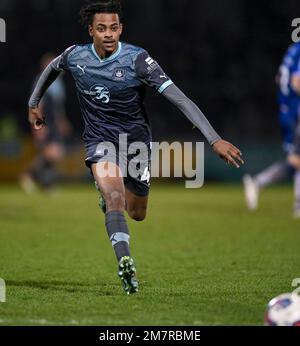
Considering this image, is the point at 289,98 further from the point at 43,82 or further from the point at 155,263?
the point at 43,82

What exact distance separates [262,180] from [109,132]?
765 cm

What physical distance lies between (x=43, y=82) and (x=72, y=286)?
181 centimetres

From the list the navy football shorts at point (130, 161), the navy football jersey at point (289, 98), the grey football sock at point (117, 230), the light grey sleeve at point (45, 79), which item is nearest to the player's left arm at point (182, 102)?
the navy football shorts at point (130, 161)

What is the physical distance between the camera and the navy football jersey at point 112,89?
7.75 metres

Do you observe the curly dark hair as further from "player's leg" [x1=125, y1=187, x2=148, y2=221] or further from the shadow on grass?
the shadow on grass

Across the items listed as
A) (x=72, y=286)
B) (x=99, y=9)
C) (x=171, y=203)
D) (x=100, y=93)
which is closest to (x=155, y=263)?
(x=72, y=286)

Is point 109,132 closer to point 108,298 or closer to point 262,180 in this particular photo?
point 108,298

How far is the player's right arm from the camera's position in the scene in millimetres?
8047

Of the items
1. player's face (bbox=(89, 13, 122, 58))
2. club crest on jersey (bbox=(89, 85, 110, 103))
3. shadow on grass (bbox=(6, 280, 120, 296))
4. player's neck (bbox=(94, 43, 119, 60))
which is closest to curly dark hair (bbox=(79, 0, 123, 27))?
player's face (bbox=(89, 13, 122, 58))

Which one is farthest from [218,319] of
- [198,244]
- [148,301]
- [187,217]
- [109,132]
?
[187,217]

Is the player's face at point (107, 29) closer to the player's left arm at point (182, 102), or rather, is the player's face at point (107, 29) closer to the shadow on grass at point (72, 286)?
the player's left arm at point (182, 102)

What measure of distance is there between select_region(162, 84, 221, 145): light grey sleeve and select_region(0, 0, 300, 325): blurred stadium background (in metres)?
1.24

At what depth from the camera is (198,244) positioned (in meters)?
11.0

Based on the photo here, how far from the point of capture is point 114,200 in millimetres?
7488
